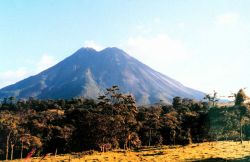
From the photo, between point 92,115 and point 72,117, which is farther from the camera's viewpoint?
point 72,117

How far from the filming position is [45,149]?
91500 millimetres

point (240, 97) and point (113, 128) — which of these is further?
point (113, 128)

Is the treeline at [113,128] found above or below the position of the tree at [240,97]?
below

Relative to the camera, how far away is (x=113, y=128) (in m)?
82.4

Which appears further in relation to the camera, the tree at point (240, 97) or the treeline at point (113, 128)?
the treeline at point (113, 128)

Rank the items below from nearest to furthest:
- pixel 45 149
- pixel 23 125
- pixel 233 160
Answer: pixel 233 160 → pixel 23 125 → pixel 45 149

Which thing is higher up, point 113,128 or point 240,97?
point 240,97

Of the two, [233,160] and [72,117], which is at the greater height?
[72,117]

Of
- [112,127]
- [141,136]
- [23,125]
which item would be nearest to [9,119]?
[23,125]

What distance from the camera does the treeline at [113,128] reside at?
7962 centimetres

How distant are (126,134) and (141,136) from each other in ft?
58.1

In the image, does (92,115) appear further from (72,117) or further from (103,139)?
(72,117)

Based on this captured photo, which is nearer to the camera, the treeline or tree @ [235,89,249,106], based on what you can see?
tree @ [235,89,249,106]

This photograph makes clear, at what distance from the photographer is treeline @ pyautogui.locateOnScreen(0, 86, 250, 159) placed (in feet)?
261
